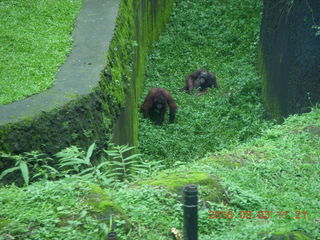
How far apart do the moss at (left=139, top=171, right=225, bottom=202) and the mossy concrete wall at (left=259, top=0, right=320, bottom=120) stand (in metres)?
4.28

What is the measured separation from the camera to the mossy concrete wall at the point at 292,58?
27.4ft

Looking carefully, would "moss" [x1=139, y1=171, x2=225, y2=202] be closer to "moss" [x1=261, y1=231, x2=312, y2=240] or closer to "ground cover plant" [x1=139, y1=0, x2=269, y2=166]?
"moss" [x1=261, y1=231, x2=312, y2=240]

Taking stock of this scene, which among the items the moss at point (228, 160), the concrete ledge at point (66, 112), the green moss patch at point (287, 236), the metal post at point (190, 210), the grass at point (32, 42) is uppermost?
the grass at point (32, 42)

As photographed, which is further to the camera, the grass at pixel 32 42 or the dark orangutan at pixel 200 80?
the dark orangutan at pixel 200 80

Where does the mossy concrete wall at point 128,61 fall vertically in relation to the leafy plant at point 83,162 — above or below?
above

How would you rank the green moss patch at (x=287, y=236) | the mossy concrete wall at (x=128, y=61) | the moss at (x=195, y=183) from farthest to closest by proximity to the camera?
the mossy concrete wall at (x=128, y=61), the moss at (x=195, y=183), the green moss patch at (x=287, y=236)

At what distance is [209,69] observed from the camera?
45.9 ft

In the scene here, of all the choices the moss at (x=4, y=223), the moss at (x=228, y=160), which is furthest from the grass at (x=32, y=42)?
the moss at (x=4, y=223)

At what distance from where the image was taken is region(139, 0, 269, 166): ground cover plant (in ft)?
31.3

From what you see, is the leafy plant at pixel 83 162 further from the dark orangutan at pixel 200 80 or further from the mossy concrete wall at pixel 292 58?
the dark orangutan at pixel 200 80

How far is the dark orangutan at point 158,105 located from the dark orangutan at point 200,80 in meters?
1.55

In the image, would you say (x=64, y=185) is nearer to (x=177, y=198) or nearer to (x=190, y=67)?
(x=177, y=198)

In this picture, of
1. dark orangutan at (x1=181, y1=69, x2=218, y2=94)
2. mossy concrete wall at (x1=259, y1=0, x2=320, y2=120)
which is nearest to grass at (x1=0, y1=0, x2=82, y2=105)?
A: dark orangutan at (x1=181, y1=69, x2=218, y2=94)

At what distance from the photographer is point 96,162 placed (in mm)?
6293
